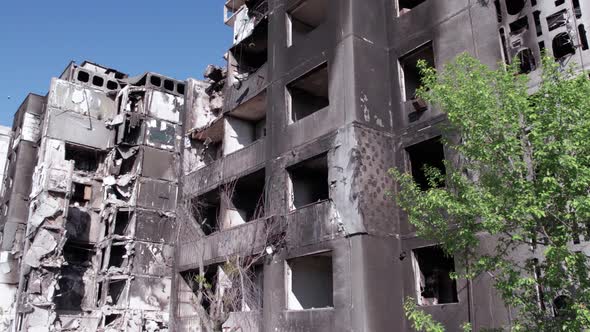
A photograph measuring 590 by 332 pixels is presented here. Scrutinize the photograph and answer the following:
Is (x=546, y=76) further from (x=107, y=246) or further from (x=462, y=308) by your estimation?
(x=107, y=246)

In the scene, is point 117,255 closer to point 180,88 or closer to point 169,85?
point 169,85

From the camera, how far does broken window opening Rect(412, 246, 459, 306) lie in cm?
1784

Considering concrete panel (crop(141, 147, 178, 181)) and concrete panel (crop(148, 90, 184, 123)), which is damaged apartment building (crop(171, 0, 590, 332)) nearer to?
concrete panel (crop(141, 147, 178, 181))

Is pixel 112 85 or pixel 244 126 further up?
pixel 112 85

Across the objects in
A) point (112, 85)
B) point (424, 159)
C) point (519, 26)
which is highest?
point (112, 85)

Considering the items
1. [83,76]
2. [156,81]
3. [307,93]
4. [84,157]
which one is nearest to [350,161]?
[307,93]

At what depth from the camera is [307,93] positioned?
2338 centimetres

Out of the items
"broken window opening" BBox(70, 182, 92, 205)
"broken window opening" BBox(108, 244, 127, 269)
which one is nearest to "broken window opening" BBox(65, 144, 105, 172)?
"broken window opening" BBox(70, 182, 92, 205)

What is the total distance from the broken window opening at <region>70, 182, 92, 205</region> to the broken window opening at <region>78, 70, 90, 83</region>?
718cm

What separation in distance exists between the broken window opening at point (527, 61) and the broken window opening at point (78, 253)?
26282 millimetres

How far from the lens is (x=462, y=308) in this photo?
51.8 feet

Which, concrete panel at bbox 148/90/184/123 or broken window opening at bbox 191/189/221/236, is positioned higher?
concrete panel at bbox 148/90/184/123

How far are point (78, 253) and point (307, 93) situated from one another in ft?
61.8

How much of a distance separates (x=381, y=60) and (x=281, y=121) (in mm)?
4722
